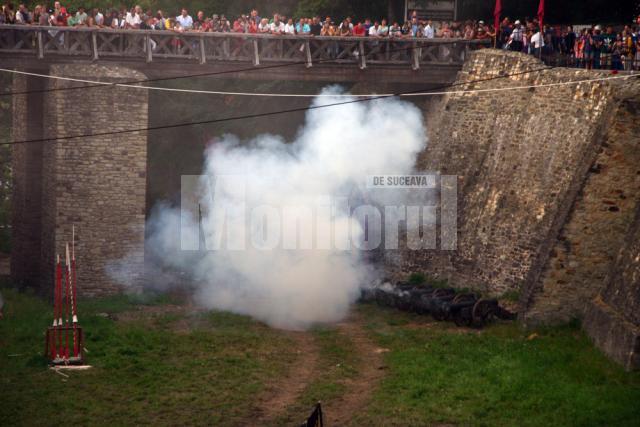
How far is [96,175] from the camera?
96.6 ft

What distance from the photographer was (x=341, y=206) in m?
29.8

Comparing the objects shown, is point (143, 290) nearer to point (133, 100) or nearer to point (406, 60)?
point (133, 100)

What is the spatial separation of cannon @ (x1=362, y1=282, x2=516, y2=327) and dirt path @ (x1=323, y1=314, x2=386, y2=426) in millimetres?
1465

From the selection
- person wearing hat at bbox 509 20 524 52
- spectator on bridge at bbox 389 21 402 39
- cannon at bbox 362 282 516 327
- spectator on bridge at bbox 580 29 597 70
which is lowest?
cannon at bbox 362 282 516 327

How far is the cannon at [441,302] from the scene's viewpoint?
992 inches

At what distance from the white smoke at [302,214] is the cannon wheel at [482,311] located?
13.0 feet

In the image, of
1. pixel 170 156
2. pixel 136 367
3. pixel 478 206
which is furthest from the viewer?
pixel 170 156

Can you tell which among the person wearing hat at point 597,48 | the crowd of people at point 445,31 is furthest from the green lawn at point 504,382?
the crowd of people at point 445,31

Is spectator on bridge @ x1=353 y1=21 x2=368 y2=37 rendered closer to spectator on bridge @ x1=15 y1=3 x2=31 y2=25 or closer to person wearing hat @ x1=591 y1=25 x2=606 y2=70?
person wearing hat @ x1=591 y1=25 x2=606 y2=70

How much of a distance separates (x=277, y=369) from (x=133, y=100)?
1065 centimetres

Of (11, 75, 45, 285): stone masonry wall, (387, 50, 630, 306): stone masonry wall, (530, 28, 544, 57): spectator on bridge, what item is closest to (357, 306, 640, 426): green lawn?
(387, 50, 630, 306): stone masonry wall

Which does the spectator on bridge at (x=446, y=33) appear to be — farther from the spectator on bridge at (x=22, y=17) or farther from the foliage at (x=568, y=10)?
the spectator on bridge at (x=22, y=17)

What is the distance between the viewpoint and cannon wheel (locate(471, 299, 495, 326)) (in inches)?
987

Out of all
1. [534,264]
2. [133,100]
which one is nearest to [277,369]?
[534,264]
